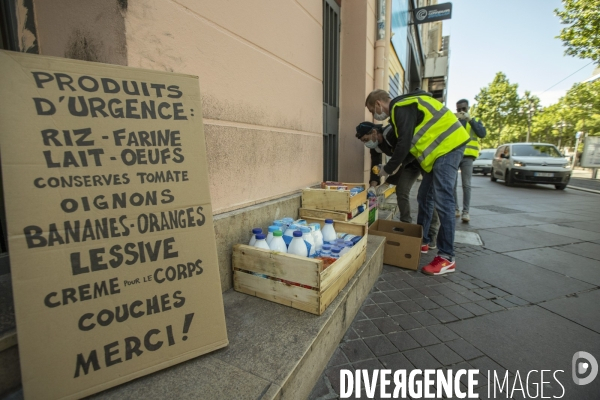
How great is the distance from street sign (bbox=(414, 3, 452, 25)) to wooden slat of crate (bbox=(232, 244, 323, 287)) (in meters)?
9.33

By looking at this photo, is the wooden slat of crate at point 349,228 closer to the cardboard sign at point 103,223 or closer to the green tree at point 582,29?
the cardboard sign at point 103,223

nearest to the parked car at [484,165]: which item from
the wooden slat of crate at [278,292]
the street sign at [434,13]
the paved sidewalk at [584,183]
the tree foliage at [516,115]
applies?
the paved sidewalk at [584,183]

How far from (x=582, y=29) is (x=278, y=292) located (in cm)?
1857

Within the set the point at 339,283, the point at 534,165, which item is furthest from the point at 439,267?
the point at 534,165

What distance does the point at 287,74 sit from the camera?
2.99 m

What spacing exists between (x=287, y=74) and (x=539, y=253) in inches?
→ 153

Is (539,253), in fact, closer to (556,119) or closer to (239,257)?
(239,257)

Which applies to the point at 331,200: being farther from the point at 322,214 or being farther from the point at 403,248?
the point at 403,248

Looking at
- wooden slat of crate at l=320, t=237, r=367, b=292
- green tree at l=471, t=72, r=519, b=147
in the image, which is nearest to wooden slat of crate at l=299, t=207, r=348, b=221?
wooden slat of crate at l=320, t=237, r=367, b=292

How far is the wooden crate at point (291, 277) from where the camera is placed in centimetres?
175

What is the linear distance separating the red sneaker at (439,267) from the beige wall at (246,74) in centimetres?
160

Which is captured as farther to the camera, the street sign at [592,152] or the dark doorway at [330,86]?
the street sign at [592,152]

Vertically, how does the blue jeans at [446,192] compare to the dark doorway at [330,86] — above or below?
below

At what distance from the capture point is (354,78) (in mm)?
4973
